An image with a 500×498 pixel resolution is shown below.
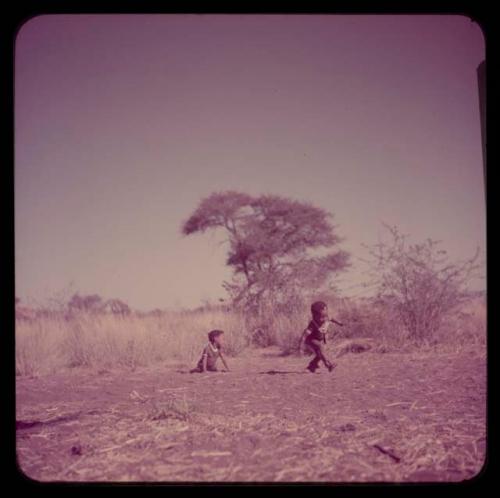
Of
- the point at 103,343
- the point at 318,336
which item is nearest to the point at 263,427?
the point at 318,336

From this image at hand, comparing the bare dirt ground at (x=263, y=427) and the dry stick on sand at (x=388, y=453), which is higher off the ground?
the dry stick on sand at (x=388, y=453)

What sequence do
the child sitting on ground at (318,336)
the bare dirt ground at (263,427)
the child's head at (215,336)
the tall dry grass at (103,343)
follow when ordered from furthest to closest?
the tall dry grass at (103,343)
the child's head at (215,336)
the child sitting on ground at (318,336)
the bare dirt ground at (263,427)

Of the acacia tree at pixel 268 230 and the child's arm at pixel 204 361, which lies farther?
the acacia tree at pixel 268 230

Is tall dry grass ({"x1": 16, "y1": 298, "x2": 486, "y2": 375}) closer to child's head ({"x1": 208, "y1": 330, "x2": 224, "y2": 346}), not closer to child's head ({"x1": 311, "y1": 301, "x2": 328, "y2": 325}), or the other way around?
child's head ({"x1": 208, "y1": 330, "x2": 224, "y2": 346})

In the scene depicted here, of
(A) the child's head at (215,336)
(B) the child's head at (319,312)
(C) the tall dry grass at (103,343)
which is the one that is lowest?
(C) the tall dry grass at (103,343)

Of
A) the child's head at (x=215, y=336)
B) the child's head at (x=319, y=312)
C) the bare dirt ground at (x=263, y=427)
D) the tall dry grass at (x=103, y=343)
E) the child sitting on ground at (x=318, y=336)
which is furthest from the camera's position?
the tall dry grass at (x=103, y=343)

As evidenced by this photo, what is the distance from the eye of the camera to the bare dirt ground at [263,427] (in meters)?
2.63

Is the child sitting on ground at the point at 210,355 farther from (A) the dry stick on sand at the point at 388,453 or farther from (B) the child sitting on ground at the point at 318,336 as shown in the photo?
(A) the dry stick on sand at the point at 388,453

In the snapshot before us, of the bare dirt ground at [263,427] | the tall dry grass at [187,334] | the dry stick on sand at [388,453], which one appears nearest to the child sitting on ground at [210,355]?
the bare dirt ground at [263,427]

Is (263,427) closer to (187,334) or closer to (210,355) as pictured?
(210,355)

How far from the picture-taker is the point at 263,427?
3373 millimetres

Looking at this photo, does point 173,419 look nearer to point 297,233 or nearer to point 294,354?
point 294,354
